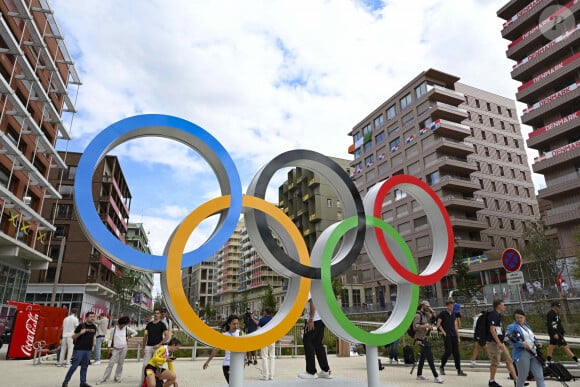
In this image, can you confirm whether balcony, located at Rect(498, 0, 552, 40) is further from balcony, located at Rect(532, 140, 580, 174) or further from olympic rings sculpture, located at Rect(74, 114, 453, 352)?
olympic rings sculpture, located at Rect(74, 114, 453, 352)

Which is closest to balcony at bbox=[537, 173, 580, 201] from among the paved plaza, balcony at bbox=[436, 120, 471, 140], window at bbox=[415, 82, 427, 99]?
balcony at bbox=[436, 120, 471, 140]

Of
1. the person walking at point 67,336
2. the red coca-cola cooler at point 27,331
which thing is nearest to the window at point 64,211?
the red coca-cola cooler at point 27,331

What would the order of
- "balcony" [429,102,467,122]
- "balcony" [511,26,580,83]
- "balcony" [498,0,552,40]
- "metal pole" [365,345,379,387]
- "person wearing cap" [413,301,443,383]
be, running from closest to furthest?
1. "metal pole" [365,345,379,387]
2. "person wearing cap" [413,301,443,383]
3. "balcony" [511,26,580,83]
4. "balcony" [498,0,552,40]
5. "balcony" [429,102,467,122]

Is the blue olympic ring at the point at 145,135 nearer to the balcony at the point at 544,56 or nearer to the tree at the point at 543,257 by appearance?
the tree at the point at 543,257

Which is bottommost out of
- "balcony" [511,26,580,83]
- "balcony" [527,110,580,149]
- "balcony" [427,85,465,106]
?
"balcony" [527,110,580,149]

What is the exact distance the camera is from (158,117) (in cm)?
696

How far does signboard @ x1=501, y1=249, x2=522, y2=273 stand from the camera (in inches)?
382

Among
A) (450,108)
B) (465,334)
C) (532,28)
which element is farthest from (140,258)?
(450,108)

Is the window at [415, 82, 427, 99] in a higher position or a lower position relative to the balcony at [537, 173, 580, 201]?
higher

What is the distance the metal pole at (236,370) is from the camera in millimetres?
6797

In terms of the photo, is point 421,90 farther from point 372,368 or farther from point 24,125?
point 372,368

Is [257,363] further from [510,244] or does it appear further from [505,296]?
[510,244]

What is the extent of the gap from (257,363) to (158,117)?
10.7 meters

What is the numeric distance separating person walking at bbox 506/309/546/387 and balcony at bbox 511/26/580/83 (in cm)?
3855
